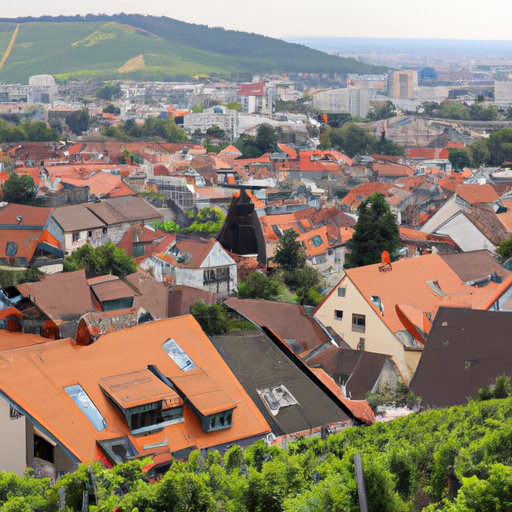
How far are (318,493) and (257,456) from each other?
151 cm

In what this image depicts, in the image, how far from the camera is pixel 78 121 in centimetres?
7306

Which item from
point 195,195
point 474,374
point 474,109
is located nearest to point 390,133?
point 474,109

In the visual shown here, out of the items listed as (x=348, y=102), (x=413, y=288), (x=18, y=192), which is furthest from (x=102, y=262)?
(x=348, y=102)

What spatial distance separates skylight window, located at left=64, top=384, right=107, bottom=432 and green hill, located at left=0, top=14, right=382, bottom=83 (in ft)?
423

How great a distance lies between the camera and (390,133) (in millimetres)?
69625

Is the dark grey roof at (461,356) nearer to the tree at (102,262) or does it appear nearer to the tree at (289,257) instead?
the tree at (289,257)

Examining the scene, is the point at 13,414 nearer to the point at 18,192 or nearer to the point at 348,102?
the point at 18,192

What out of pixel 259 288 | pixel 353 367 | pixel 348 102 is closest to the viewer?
pixel 353 367

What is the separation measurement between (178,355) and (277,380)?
1.28m

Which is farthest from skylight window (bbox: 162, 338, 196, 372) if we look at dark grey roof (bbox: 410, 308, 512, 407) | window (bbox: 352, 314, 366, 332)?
window (bbox: 352, 314, 366, 332)

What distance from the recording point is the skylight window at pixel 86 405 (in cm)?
800

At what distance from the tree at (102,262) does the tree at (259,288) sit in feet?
9.43

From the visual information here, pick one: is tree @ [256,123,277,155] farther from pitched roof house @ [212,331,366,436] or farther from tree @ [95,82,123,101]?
tree @ [95,82,123,101]

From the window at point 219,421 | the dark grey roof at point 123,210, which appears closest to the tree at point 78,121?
the dark grey roof at point 123,210
